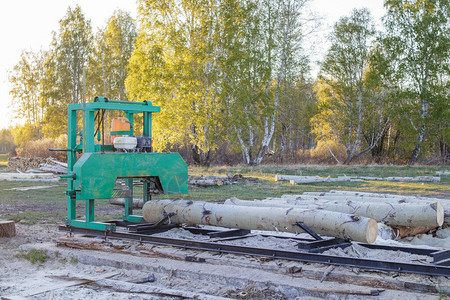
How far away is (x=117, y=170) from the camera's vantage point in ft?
25.7

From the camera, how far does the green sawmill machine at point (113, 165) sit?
25.2 feet

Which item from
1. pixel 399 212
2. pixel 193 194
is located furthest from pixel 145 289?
pixel 193 194

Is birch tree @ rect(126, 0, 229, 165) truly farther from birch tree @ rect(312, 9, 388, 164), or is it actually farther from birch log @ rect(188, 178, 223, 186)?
birch tree @ rect(312, 9, 388, 164)

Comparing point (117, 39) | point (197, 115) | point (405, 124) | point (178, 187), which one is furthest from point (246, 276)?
point (117, 39)

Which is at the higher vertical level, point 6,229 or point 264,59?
point 264,59

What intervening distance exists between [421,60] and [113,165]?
Answer: 29.7 m

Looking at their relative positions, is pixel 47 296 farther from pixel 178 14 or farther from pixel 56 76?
pixel 56 76

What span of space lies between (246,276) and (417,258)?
239 centimetres

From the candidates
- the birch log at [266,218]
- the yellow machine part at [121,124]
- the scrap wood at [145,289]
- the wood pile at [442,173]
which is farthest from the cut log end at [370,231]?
the wood pile at [442,173]

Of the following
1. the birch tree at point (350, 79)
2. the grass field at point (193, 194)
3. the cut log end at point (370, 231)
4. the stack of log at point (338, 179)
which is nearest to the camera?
the cut log end at point (370, 231)

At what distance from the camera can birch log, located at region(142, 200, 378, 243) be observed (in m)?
6.53

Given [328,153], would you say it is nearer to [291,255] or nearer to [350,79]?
[350,79]

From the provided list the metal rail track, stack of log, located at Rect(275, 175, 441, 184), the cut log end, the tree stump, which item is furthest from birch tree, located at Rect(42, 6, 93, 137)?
the cut log end

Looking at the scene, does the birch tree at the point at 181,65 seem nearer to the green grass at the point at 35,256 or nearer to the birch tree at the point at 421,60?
the birch tree at the point at 421,60
